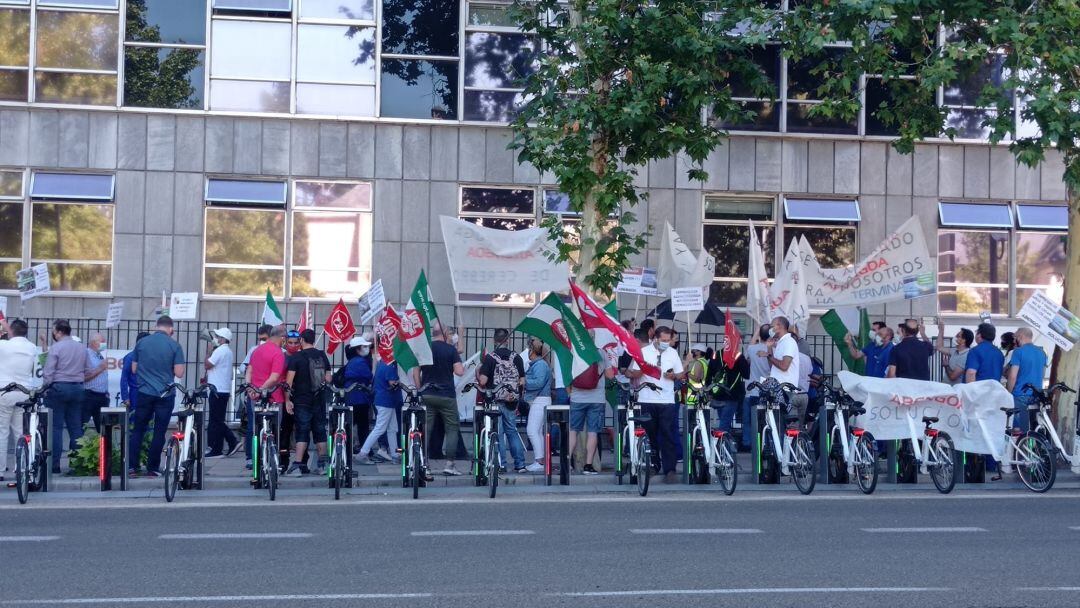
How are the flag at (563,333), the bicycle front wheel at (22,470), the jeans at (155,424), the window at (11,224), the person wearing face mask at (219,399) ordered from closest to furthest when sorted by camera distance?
the bicycle front wheel at (22,470), the jeans at (155,424), the flag at (563,333), the person wearing face mask at (219,399), the window at (11,224)

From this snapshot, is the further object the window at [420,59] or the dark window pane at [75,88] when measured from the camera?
the window at [420,59]

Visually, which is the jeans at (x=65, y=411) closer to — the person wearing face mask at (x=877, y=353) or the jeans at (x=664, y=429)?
the jeans at (x=664, y=429)

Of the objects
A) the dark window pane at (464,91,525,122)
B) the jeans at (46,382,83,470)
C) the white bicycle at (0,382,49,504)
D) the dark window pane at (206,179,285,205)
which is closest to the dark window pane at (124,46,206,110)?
the dark window pane at (206,179,285,205)

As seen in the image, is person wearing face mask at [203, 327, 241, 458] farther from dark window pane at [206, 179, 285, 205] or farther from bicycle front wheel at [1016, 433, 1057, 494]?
bicycle front wheel at [1016, 433, 1057, 494]

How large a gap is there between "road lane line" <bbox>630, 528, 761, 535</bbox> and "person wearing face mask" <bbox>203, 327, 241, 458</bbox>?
8.84 meters

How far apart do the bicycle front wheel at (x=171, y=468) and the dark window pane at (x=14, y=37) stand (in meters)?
12.4

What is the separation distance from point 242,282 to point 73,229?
10.0 feet

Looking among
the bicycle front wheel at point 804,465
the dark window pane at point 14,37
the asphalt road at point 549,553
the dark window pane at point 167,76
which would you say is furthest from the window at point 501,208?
the asphalt road at point 549,553

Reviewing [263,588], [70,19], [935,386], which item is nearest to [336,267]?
[70,19]

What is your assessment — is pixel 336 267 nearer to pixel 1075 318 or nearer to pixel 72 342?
pixel 72 342

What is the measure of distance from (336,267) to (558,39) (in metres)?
8.70

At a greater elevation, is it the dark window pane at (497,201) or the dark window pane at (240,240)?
the dark window pane at (497,201)

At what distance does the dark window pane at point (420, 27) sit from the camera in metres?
25.1

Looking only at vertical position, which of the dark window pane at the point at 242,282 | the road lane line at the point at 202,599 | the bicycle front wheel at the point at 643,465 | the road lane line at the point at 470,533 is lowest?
the road lane line at the point at 470,533
